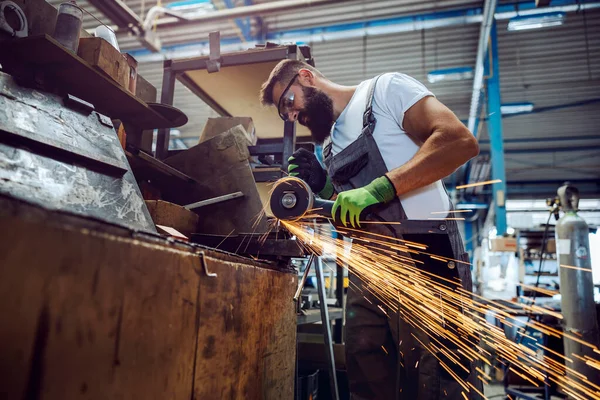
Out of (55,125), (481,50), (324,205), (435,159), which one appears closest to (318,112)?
(324,205)

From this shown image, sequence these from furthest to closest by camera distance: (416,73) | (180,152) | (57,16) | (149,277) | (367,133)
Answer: (416,73), (180,152), (367,133), (57,16), (149,277)

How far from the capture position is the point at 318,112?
2.31m

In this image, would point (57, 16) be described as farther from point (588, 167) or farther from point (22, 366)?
point (588, 167)

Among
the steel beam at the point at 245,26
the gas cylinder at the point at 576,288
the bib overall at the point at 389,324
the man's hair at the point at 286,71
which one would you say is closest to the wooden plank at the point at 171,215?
the bib overall at the point at 389,324

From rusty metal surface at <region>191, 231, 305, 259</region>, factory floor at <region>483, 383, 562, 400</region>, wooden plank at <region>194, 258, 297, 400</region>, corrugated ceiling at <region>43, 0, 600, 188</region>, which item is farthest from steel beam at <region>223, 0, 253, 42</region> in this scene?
factory floor at <region>483, 383, 562, 400</region>

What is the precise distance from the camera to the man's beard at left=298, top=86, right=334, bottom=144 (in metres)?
2.29

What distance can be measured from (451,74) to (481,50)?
945 mm

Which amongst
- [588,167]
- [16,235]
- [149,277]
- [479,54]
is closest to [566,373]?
[149,277]

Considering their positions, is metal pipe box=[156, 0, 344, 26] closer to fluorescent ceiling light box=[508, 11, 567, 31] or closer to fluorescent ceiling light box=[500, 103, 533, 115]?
fluorescent ceiling light box=[508, 11, 567, 31]

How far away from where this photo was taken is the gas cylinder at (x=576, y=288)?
357cm

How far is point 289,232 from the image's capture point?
6.44 ft

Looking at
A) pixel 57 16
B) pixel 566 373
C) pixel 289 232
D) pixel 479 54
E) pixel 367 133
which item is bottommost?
pixel 566 373

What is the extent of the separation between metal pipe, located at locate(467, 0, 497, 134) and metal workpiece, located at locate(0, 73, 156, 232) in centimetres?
659

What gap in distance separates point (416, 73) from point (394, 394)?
313 inches
